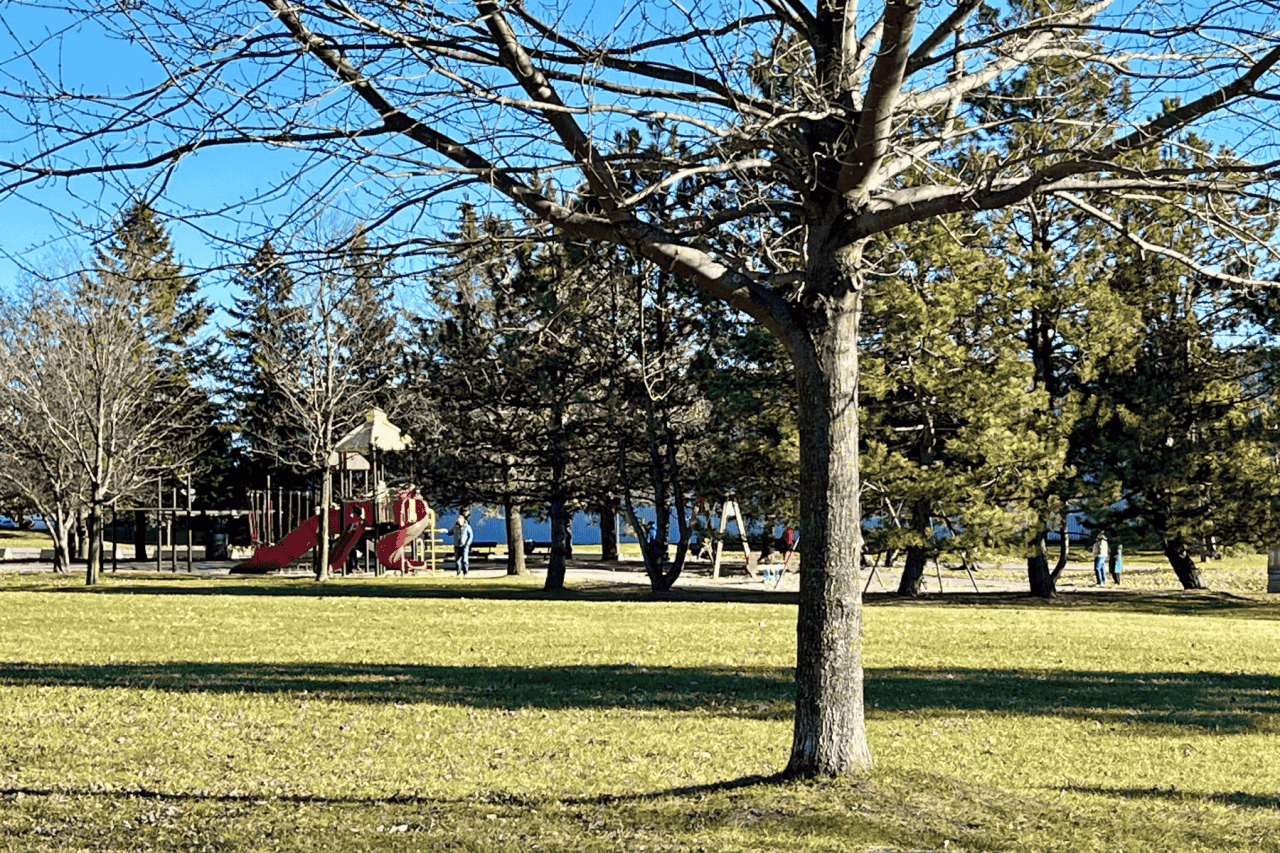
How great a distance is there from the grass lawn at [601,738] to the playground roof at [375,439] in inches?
548

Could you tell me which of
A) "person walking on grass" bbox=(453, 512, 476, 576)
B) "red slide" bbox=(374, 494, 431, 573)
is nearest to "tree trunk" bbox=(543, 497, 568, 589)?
"red slide" bbox=(374, 494, 431, 573)

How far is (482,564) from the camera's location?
131 ft

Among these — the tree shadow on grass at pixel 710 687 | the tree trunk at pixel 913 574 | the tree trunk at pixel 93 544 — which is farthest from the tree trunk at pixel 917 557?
the tree trunk at pixel 93 544

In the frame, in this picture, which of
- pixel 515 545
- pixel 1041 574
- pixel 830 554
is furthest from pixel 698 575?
pixel 830 554

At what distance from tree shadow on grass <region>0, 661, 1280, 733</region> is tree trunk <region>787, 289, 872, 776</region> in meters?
3.32

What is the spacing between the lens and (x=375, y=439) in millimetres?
30828

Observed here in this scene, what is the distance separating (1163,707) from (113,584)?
76.9 ft

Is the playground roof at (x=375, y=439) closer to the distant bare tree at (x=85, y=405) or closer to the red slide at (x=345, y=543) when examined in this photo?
the red slide at (x=345, y=543)

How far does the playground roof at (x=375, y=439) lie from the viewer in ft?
102

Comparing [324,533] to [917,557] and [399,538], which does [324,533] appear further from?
[917,557]

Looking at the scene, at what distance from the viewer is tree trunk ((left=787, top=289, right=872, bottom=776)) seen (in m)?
6.00

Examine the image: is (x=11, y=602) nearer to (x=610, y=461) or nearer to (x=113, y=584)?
(x=113, y=584)

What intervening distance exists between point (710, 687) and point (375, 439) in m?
21.2

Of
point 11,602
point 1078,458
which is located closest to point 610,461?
point 1078,458
